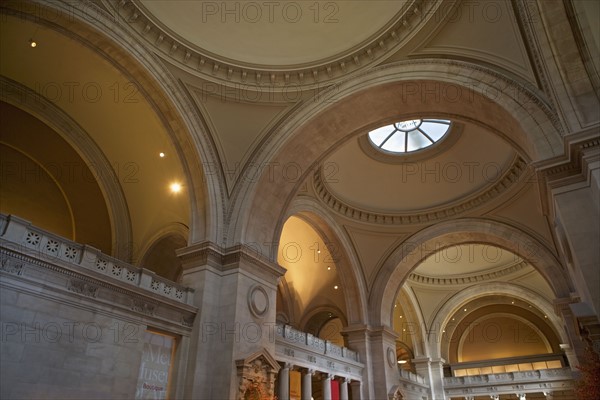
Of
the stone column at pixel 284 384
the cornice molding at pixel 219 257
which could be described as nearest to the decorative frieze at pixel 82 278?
the cornice molding at pixel 219 257

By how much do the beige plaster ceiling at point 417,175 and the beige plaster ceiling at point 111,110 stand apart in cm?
621

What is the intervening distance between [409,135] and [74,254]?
41.3ft

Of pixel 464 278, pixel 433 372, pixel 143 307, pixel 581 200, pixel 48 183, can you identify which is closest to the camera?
pixel 581 200

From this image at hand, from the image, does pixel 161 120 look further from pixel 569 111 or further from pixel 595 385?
pixel 595 385

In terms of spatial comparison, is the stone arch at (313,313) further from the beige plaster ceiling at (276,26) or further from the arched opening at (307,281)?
the beige plaster ceiling at (276,26)

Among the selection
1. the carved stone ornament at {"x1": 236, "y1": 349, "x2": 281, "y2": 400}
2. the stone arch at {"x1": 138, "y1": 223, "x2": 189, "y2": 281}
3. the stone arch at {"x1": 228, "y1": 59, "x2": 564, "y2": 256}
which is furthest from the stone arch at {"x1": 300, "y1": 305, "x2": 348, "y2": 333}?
the carved stone ornament at {"x1": 236, "y1": 349, "x2": 281, "y2": 400}

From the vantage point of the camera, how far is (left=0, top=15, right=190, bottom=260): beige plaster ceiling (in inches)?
401

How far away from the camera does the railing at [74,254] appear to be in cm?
713

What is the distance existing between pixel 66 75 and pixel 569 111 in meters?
11.6

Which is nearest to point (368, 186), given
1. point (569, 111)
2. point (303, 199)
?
point (303, 199)

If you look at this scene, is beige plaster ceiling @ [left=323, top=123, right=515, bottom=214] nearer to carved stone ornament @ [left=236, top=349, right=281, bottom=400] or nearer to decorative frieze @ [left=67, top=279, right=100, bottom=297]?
carved stone ornament @ [left=236, top=349, right=281, bottom=400]

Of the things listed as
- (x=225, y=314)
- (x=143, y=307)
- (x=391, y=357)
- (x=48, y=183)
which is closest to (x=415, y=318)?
(x=391, y=357)

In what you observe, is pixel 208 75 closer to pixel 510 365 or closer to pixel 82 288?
pixel 82 288

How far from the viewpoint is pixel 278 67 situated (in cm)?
1173
